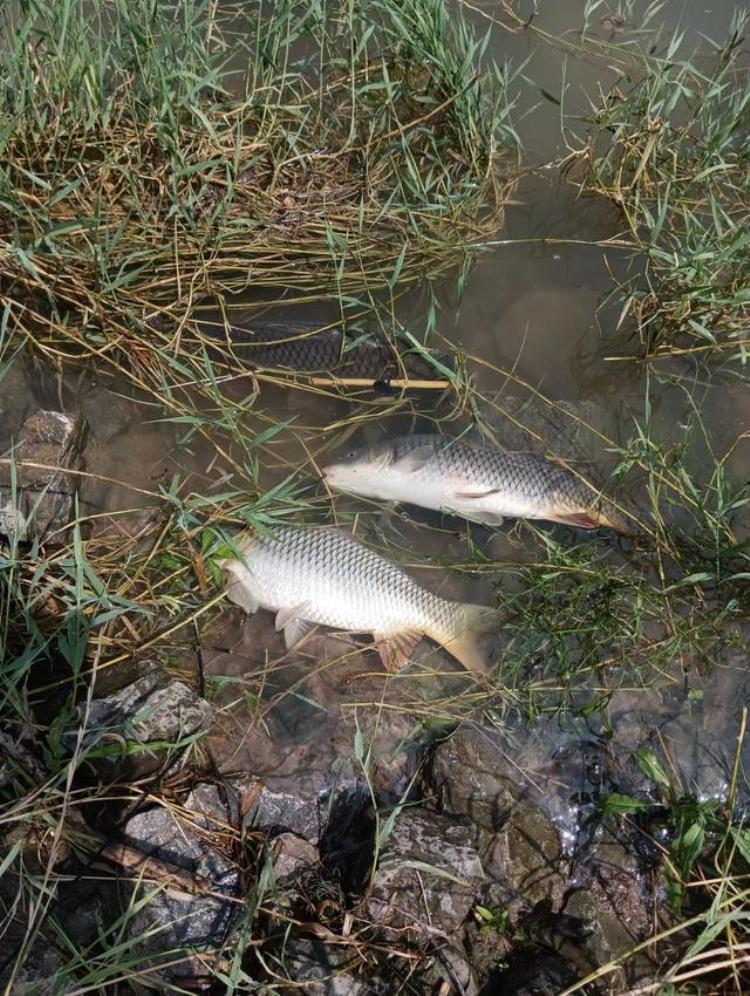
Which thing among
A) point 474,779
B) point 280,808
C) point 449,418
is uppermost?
point 449,418

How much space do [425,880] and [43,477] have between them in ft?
7.23

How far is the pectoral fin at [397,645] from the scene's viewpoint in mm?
3383

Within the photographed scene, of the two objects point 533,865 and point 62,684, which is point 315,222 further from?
point 533,865

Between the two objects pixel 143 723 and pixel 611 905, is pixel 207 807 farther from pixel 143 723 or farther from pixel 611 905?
pixel 611 905

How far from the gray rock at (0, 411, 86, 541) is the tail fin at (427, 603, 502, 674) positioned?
64.9 inches

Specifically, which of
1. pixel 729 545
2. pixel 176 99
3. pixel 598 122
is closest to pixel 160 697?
pixel 729 545

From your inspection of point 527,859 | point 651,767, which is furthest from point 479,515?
point 527,859

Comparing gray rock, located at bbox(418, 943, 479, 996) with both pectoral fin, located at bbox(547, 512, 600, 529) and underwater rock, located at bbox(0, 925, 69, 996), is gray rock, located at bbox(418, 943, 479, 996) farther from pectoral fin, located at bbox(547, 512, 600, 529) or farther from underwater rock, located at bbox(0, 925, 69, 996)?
pectoral fin, located at bbox(547, 512, 600, 529)

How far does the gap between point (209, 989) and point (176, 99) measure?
3885mm

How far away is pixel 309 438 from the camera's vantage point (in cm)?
396

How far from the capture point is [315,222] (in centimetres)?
427

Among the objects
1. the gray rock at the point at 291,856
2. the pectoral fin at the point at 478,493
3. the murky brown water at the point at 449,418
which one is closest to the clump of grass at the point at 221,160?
the murky brown water at the point at 449,418

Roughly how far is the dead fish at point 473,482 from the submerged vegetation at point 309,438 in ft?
0.46

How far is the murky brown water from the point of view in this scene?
10.5 feet
